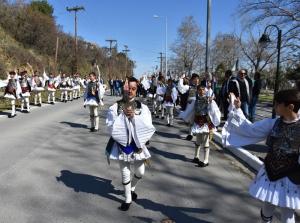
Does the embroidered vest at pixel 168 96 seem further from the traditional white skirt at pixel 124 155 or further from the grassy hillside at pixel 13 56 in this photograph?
the grassy hillside at pixel 13 56

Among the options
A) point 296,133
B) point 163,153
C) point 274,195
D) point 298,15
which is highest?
point 298,15

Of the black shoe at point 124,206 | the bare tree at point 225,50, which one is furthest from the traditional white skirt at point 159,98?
the bare tree at point 225,50

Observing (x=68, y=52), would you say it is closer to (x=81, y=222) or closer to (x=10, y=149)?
(x=10, y=149)

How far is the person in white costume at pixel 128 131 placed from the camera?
5.66 meters

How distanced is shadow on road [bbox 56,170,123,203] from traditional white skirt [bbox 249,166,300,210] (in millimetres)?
2465

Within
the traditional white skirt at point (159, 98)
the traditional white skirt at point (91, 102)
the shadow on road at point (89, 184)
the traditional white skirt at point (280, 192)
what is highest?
the traditional white skirt at point (91, 102)

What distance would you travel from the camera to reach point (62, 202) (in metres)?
5.98

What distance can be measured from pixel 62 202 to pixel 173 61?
4863 cm

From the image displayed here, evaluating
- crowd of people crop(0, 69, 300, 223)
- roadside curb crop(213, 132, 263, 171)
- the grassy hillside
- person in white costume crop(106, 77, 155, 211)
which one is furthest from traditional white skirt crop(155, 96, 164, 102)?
the grassy hillside

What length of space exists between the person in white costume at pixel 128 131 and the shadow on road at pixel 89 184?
2.16 ft

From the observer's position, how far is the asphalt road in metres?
5.55

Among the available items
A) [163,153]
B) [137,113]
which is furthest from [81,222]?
[163,153]

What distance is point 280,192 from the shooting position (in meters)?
4.17

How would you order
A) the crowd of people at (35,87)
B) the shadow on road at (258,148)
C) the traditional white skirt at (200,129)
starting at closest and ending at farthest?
1. the traditional white skirt at (200,129)
2. the shadow on road at (258,148)
3. the crowd of people at (35,87)
